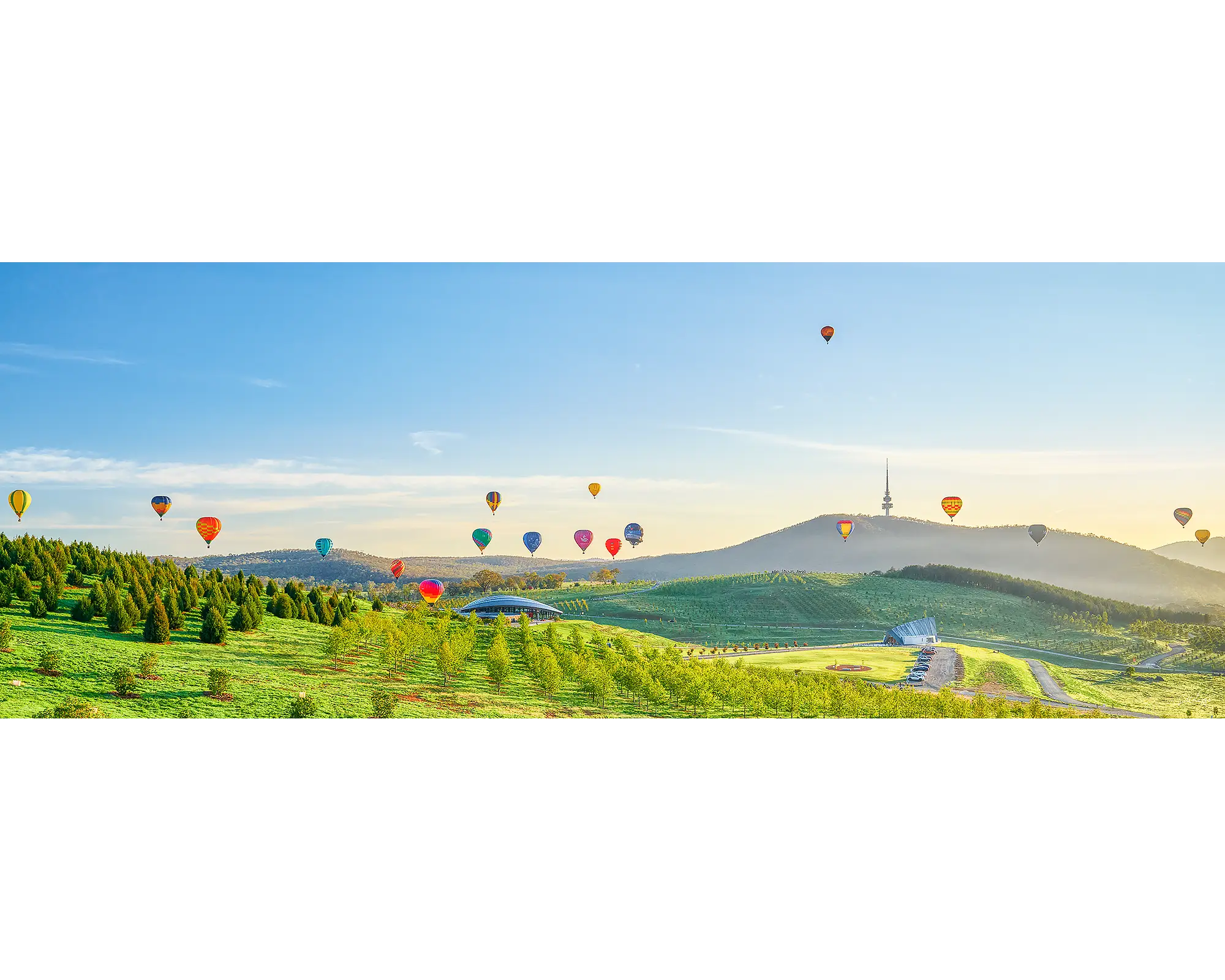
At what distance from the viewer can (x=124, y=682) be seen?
12.7 meters

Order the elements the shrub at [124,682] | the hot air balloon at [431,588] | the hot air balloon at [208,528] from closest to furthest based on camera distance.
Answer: the shrub at [124,682] → the hot air balloon at [208,528] → the hot air balloon at [431,588]

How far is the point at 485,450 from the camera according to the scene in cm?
1425

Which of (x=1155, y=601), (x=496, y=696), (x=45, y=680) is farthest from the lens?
(x=1155, y=601)

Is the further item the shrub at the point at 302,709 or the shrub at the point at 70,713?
the shrub at the point at 302,709

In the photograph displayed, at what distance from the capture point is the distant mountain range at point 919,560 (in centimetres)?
1451

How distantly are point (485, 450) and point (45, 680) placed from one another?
27.6 ft

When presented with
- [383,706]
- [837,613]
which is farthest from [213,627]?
[837,613]

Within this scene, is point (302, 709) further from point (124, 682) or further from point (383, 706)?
point (124, 682)

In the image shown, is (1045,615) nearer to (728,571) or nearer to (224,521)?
(728,571)

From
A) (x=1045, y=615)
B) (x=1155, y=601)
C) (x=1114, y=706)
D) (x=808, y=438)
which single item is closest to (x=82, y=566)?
(x=808, y=438)

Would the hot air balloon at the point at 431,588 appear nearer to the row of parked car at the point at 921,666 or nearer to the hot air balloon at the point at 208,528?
the hot air balloon at the point at 208,528

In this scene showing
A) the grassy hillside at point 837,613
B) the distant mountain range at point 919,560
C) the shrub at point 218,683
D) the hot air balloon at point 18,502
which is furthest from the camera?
the grassy hillside at point 837,613

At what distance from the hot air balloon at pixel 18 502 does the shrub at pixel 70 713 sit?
141 inches

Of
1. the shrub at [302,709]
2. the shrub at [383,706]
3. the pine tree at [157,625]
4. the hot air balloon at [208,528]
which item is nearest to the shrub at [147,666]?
the pine tree at [157,625]
